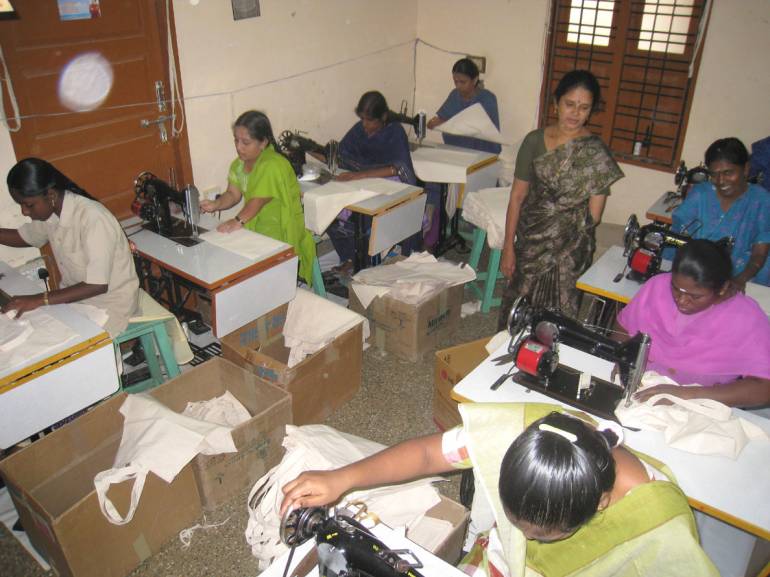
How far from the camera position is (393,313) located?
336 centimetres

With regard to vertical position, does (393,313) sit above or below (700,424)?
below

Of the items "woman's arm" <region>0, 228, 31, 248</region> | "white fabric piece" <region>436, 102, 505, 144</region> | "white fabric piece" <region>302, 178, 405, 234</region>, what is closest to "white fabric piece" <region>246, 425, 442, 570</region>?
"woman's arm" <region>0, 228, 31, 248</region>

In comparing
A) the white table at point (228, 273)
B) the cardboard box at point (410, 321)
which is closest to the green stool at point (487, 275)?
the cardboard box at point (410, 321)

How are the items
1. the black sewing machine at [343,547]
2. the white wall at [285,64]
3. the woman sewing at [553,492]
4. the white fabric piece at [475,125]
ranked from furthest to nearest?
the white fabric piece at [475,125], the white wall at [285,64], the black sewing machine at [343,547], the woman sewing at [553,492]

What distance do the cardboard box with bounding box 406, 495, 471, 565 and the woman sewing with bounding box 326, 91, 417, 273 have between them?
229 cm

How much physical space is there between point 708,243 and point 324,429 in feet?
4.85

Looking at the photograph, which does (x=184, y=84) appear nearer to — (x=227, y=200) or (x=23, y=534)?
(x=227, y=200)

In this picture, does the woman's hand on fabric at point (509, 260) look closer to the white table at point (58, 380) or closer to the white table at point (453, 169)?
the white table at point (453, 169)

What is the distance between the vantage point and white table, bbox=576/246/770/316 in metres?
2.63

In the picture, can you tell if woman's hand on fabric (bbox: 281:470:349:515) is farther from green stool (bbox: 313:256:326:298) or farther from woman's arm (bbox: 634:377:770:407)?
green stool (bbox: 313:256:326:298)

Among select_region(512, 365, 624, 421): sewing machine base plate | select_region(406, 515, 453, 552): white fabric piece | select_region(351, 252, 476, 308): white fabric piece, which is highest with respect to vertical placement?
select_region(512, 365, 624, 421): sewing machine base plate

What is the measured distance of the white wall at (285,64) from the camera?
351 cm

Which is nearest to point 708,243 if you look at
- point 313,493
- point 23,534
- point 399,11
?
point 313,493

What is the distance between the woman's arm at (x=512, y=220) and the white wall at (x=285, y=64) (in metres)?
1.91
